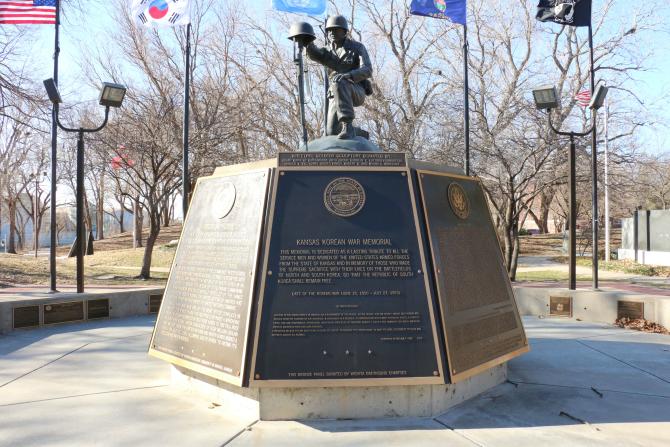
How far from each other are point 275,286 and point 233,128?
1739cm

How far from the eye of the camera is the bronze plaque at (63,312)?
8336 mm

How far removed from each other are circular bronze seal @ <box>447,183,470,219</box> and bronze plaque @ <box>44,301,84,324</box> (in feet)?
22.1

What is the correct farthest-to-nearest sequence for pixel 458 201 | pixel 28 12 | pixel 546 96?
1. pixel 28 12
2. pixel 546 96
3. pixel 458 201

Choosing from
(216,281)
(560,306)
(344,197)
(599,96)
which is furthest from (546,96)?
(216,281)

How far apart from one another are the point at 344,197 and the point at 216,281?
145 cm

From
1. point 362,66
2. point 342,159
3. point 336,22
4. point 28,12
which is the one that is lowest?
point 342,159

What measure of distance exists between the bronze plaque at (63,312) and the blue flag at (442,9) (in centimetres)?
1114

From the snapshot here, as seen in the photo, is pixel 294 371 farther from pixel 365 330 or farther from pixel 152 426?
pixel 152 426

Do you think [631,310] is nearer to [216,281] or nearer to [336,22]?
[336,22]

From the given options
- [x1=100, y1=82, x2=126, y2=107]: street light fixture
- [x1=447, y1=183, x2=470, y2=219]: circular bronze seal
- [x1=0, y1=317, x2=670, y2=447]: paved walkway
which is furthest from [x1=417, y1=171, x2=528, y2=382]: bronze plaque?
[x1=100, y1=82, x2=126, y2=107]: street light fixture

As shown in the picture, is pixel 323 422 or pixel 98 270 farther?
pixel 98 270

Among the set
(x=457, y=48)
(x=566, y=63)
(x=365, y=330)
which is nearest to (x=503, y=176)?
(x=457, y=48)

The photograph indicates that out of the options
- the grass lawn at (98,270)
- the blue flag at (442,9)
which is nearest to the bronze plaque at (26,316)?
the grass lawn at (98,270)

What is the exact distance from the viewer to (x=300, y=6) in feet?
59.0
